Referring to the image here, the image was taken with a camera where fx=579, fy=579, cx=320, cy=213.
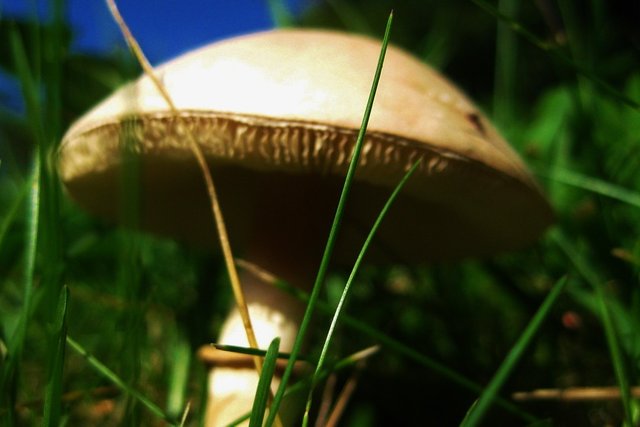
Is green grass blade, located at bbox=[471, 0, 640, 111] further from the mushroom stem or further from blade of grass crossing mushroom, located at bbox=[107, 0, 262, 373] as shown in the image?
the mushroom stem

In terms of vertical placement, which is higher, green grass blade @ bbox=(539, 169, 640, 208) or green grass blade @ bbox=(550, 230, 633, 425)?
green grass blade @ bbox=(539, 169, 640, 208)

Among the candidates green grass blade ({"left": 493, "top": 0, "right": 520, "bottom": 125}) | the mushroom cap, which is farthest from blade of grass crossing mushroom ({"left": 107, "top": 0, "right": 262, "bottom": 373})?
green grass blade ({"left": 493, "top": 0, "right": 520, "bottom": 125})

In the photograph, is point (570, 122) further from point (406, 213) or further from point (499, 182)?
point (499, 182)

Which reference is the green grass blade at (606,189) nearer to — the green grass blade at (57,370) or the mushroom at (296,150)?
the mushroom at (296,150)

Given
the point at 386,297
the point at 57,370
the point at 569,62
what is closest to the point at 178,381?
the point at 57,370

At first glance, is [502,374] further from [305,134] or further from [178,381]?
[178,381]

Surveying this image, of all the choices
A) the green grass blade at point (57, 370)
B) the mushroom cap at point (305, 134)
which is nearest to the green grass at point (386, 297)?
the green grass blade at point (57, 370)
